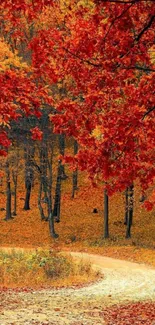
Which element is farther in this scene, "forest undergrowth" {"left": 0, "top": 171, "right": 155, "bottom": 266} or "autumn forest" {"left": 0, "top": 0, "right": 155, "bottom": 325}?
"forest undergrowth" {"left": 0, "top": 171, "right": 155, "bottom": 266}

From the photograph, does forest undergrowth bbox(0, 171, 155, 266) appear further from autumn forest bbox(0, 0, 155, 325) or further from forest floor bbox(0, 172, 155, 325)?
autumn forest bbox(0, 0, 155, 325)

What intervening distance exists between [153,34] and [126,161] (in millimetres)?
2528

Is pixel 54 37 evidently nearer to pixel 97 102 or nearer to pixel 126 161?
pixel 97 102

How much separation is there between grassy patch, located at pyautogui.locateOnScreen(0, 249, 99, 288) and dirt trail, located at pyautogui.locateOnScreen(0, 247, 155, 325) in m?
0.95

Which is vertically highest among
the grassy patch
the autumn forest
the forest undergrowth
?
the autumn forest

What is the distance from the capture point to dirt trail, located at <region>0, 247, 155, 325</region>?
39.4ft

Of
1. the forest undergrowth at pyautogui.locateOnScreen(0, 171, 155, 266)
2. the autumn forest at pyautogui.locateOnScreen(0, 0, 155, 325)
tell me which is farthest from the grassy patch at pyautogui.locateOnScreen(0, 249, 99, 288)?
the forest undergrowth at pyautogui.locateOnScreen(0, 171, 155, 266)

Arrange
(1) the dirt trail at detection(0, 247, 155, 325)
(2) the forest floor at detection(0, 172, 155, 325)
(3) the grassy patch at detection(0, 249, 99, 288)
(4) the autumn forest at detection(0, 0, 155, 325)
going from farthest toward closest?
(3) the grassy patch at detection(0, 249, 99, 288), (2) the forest floor at detection(0, 172, 155, 325), (1) the dirt trail at detection(0, 247, 155, 325), (4) the autumn forest at detection(0, 0, 155, 325)

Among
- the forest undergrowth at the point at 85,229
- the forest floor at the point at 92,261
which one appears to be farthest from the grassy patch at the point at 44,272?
the forest undergrowth at the point at 85,229

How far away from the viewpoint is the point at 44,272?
20781mm

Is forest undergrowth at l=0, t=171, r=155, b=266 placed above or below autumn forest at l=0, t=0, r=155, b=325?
below

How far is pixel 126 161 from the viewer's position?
10672 mm

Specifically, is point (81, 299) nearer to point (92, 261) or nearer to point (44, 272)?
point (44, 272)

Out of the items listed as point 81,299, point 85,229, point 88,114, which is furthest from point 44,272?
point 85,229
